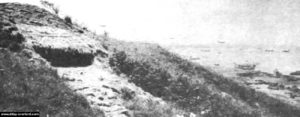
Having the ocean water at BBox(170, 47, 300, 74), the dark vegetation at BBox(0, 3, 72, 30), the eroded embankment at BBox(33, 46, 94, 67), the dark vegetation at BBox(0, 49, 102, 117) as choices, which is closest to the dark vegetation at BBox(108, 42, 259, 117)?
the eroded embankment at BBox(33, 46, 94, 67)

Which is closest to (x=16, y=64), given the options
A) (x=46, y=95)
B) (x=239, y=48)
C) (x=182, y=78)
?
(x=46, y=95)

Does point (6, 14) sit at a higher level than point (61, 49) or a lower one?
higher

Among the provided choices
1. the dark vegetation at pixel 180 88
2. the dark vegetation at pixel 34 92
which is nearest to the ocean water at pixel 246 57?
the dark vegetation at pixel 180 88

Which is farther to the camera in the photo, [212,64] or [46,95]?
[212,64]

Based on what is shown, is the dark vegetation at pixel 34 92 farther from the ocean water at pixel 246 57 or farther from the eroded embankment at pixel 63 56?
the ocean water at pixel 246 57

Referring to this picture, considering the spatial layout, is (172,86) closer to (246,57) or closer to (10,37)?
(10,37)

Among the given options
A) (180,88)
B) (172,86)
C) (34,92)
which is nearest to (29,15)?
(34,92)

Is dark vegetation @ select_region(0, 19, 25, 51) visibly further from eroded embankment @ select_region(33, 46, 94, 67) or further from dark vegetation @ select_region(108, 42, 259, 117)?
dark vegetation @ select_region(108, 42, 259, 117)

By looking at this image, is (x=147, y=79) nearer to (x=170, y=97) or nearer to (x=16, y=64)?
(x=170, y=97)
